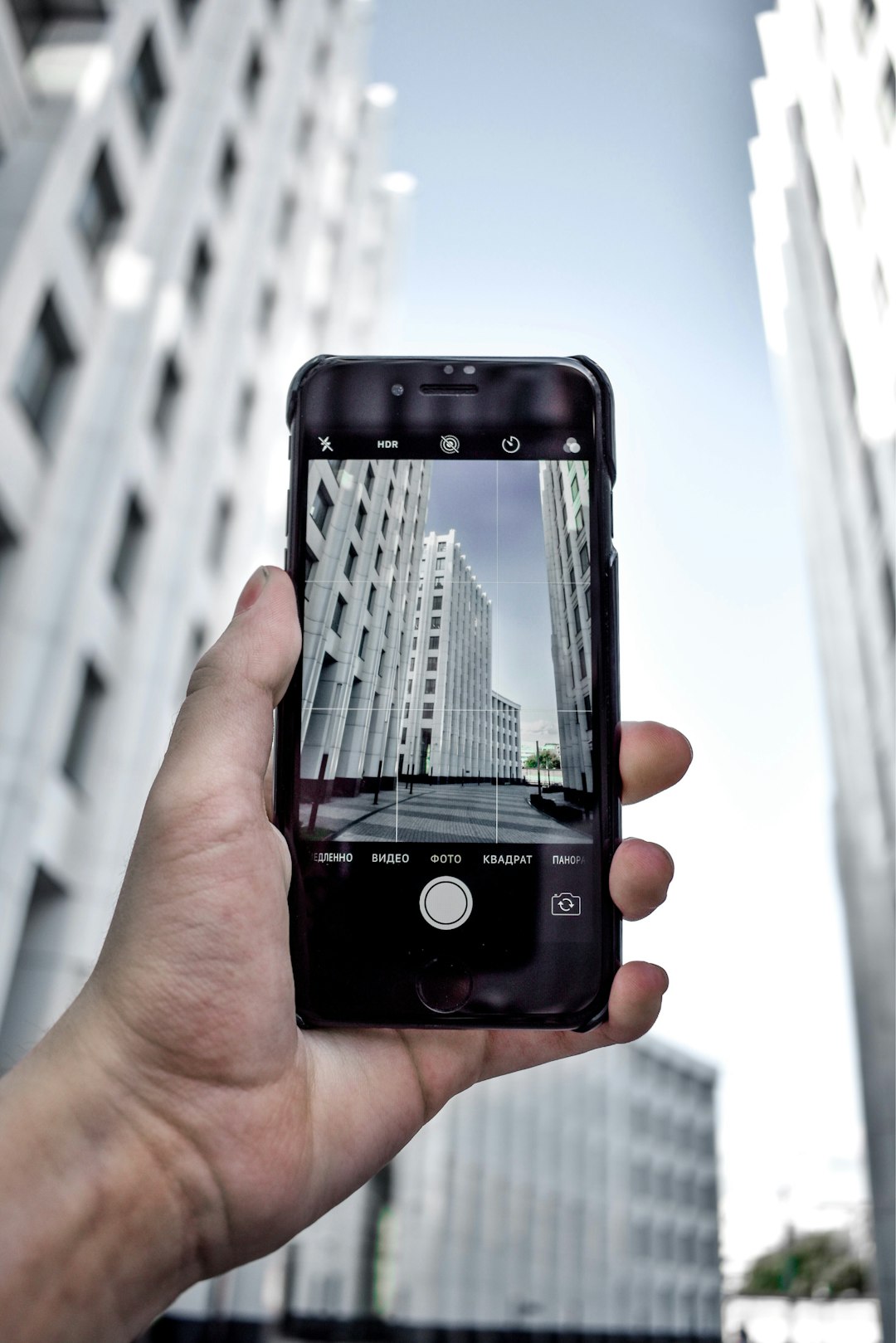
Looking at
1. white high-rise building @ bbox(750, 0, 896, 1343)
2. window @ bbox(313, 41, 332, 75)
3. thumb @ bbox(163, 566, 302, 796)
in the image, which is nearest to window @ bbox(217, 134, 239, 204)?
window @ bbox(313, 41, 332, 75)

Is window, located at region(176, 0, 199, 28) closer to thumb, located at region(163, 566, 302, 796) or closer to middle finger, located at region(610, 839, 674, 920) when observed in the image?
thumb, located at region(163, 566, 302, 796)

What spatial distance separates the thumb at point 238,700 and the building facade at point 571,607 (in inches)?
22.1

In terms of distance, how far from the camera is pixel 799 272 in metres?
23.7

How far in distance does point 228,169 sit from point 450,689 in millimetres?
17724

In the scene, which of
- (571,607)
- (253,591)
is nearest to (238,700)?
(253,591)

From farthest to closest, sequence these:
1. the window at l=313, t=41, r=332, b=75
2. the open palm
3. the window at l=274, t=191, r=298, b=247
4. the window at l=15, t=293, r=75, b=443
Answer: the window at l=313, t=41, r=332, b=75 → the window at l=274, t=191, r=298, b=247 → the window at l=15, t=293, r=75, b=443 → the open palm

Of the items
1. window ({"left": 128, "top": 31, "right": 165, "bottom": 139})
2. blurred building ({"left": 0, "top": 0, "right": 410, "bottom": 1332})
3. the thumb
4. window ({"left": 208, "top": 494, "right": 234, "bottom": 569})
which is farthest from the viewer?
window ({"left": 208, "top": 494, "right": 234, "bottom": 569})

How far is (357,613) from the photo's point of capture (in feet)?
7.32

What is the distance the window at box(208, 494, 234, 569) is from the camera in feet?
58.6

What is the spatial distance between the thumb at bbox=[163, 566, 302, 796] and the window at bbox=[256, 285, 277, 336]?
19.1 meters

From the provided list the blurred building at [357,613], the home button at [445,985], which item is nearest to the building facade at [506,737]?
the blurred building at [357,613]

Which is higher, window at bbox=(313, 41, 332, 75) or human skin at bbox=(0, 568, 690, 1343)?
window at bbox=(313, 41, 332, 75)

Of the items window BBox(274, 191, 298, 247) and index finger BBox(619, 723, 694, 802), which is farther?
window BBox(274, 191, 298, 247)

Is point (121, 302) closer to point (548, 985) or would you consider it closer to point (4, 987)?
point (4, 987)
